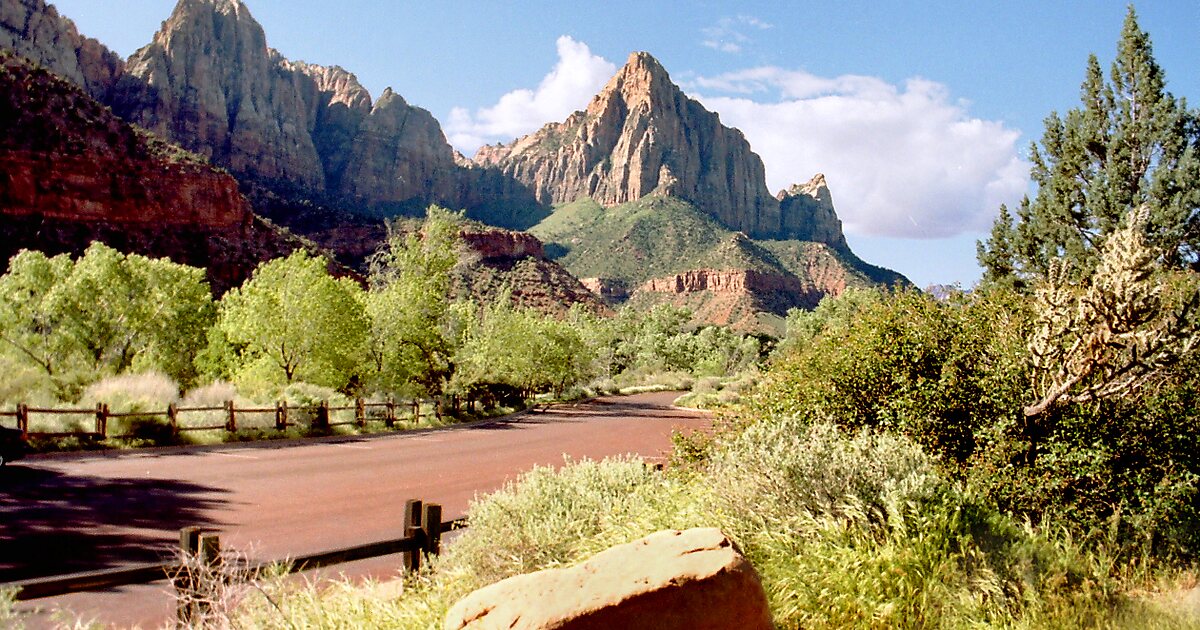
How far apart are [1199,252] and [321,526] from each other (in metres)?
24.5

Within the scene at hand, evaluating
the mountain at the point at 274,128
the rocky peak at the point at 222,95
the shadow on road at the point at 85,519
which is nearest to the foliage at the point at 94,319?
the shadow on road at the point at 85,519

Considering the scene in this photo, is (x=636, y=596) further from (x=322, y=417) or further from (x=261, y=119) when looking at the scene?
(x=261, y=119)

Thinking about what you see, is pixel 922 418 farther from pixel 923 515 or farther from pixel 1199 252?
pixel 1199 252

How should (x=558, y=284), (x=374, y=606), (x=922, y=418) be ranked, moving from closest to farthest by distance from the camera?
1. (x=374, y=606)
2. (x=922, y=418)
3. (x=558, y=284)

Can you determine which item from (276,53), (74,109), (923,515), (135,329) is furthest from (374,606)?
(276,53)

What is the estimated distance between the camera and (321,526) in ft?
36.0

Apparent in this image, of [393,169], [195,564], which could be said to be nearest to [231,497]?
[195,564]

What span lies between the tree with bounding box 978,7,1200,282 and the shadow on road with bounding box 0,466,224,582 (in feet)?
72.5

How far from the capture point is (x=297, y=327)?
2841 centimetres

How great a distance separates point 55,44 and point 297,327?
11083 centimetres

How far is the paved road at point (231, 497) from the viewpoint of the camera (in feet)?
29.1

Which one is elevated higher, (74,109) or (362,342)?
(74,109)

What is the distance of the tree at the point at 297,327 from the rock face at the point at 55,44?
8187 cm

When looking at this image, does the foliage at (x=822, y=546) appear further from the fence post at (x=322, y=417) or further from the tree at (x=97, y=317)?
the tree at (x=97, y=317)
